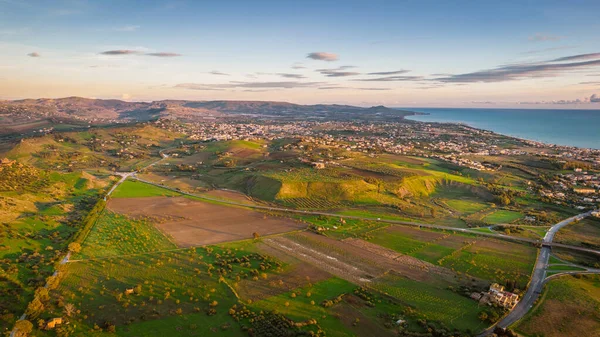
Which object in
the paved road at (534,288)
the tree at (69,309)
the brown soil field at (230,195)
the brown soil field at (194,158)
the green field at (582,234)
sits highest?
the brown soil field at (194,158)

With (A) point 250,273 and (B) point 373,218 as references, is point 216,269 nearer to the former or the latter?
(A) point 250,273

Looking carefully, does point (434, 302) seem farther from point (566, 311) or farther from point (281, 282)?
point (281, 282)

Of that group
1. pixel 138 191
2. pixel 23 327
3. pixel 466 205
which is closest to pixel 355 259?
pixel 23 327

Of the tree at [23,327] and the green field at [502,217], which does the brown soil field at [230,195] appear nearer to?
the green field at [502,217]

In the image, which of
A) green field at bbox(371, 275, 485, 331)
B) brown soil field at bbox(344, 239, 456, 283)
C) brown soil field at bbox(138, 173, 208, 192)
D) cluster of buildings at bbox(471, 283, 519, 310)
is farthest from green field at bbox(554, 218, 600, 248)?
brown soil field at bbox(138, 173, 208, 192)

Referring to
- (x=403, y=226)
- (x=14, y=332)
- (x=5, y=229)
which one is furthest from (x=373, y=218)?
(x=5, y=229)

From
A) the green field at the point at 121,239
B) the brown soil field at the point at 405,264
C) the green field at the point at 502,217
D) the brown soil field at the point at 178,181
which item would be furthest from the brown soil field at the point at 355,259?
the brown soil field at the point at 178,181
